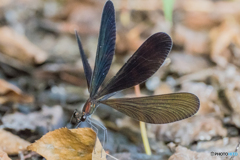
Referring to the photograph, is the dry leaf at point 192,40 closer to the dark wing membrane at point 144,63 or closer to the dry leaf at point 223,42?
the dry leaf at point 223,42

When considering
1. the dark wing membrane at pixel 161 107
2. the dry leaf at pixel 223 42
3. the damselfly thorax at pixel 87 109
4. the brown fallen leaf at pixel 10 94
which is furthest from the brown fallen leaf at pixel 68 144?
the dry leaf at pixel 223 42

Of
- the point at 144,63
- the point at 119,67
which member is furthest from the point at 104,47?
the point at 119,67

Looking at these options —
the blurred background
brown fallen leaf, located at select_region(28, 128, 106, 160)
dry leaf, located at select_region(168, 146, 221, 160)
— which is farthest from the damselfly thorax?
dry leaf, located at select_region(168, 146, 221, 160)

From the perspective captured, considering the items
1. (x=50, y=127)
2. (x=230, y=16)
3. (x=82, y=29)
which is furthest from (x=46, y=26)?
(x=230, y=16)

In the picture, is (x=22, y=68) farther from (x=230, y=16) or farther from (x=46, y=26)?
(x=230, y=16)

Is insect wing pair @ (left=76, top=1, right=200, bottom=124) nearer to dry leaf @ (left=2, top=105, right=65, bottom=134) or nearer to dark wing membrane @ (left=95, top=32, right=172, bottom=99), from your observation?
dark wing membrane @ (left=95, top=32, right=172, bottom=99)
